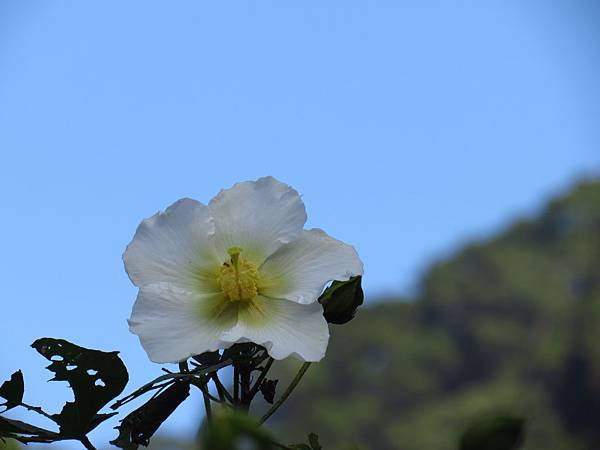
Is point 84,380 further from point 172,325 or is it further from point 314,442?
point 314,442

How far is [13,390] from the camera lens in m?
0.77

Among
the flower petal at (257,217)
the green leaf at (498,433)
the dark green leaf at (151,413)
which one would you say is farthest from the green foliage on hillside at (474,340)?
the green leaf at (498,433)

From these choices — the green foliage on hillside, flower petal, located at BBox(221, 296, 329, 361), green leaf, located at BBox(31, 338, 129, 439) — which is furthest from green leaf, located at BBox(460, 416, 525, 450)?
the green foliage on hillside

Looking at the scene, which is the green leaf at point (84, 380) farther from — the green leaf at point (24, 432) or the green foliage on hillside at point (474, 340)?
the green foliage on hillside at point (474, 340)

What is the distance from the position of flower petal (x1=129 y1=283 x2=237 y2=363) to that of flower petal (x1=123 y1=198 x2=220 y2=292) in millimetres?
22

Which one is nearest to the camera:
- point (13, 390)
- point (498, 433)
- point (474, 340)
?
point (498, 433)

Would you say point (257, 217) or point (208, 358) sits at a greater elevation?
point (257, 217)

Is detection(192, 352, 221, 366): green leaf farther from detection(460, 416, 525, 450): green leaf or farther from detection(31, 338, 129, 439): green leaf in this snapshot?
detection(460, 416, 525, 450): green leaf

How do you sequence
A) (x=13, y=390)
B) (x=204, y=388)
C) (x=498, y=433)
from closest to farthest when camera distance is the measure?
(x=498, y=433)
(x=204, y=388)
(x=13, y=390)

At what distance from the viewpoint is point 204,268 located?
845mm

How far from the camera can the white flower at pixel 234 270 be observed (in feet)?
2.38

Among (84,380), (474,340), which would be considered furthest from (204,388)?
(474,340)

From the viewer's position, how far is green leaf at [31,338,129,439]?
0.71m

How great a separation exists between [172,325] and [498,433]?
0.34m
